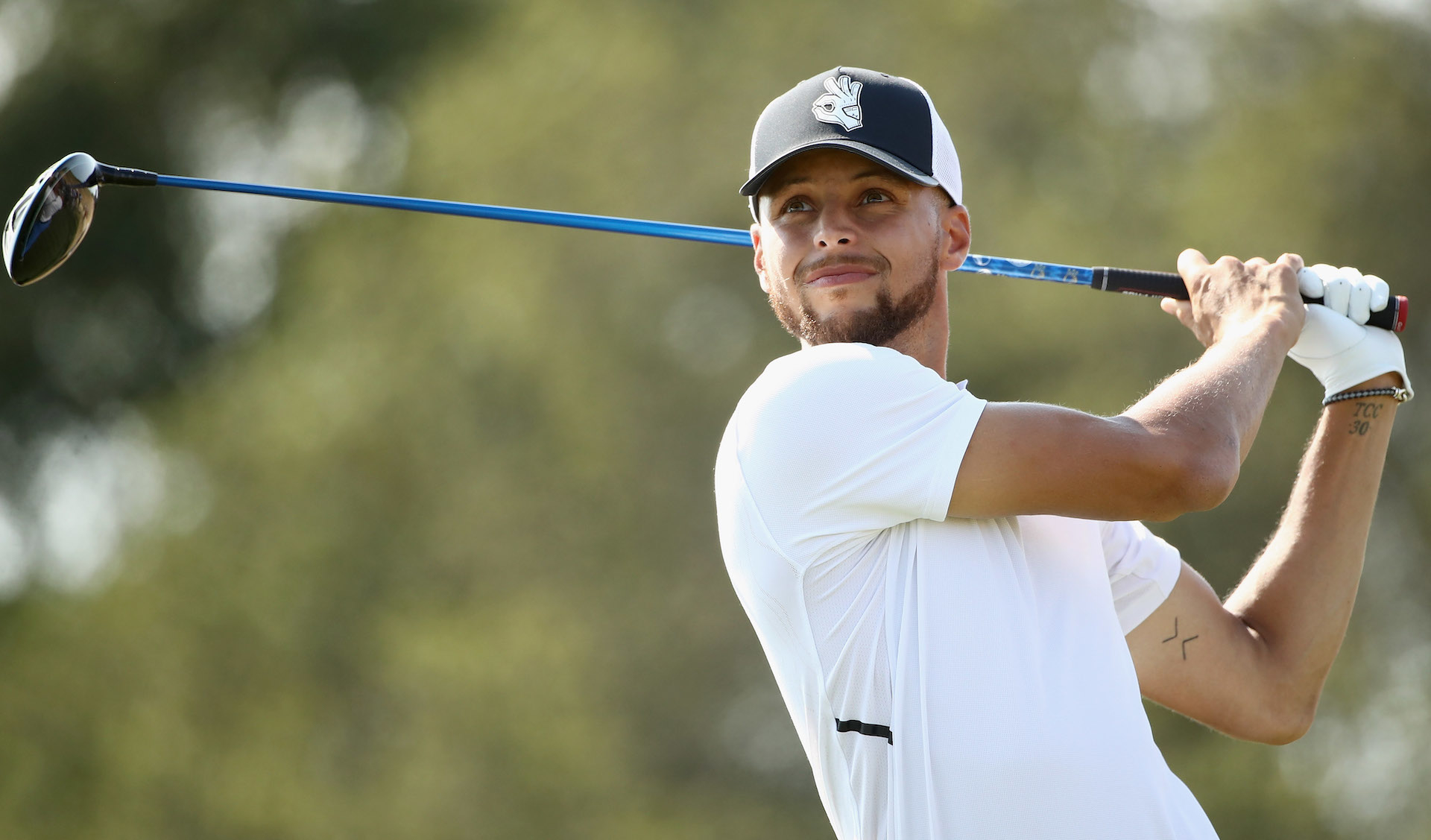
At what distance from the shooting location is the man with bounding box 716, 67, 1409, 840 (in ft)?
6.91

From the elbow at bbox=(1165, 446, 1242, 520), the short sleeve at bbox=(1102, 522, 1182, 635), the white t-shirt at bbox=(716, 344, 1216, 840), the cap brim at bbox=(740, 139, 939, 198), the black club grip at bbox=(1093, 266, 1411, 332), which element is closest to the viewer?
the white t-shirt at bbox=(716, 344, 1216, 840)

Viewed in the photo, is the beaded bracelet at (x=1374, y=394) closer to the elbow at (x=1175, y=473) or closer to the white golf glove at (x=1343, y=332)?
the white golf glove at (x=1343, y=332)

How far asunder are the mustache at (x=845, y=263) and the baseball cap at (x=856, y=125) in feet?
0.47

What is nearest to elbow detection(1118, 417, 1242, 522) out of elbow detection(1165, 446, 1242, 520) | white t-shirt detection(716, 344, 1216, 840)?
elbow detection(1165, 446, 1242, 520)

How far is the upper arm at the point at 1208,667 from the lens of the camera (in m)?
2.72

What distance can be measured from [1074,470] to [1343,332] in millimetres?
959

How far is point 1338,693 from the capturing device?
1106cm

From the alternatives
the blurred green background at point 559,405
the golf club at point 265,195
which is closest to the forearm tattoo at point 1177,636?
the golf club at point 265,195

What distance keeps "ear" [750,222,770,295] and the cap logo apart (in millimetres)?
259

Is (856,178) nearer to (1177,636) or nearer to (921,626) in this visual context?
(921,626)

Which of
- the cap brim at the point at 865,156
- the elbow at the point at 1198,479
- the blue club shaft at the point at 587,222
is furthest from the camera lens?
the blue club shaft at the point at 587,222

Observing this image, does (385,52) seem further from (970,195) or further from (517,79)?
(970,195)

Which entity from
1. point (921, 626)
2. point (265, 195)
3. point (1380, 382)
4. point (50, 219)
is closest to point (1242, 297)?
point (1380, 382)

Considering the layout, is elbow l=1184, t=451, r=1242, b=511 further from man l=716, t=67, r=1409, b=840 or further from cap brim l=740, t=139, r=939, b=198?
cap brim l=740, t=139, r=939, b=198
